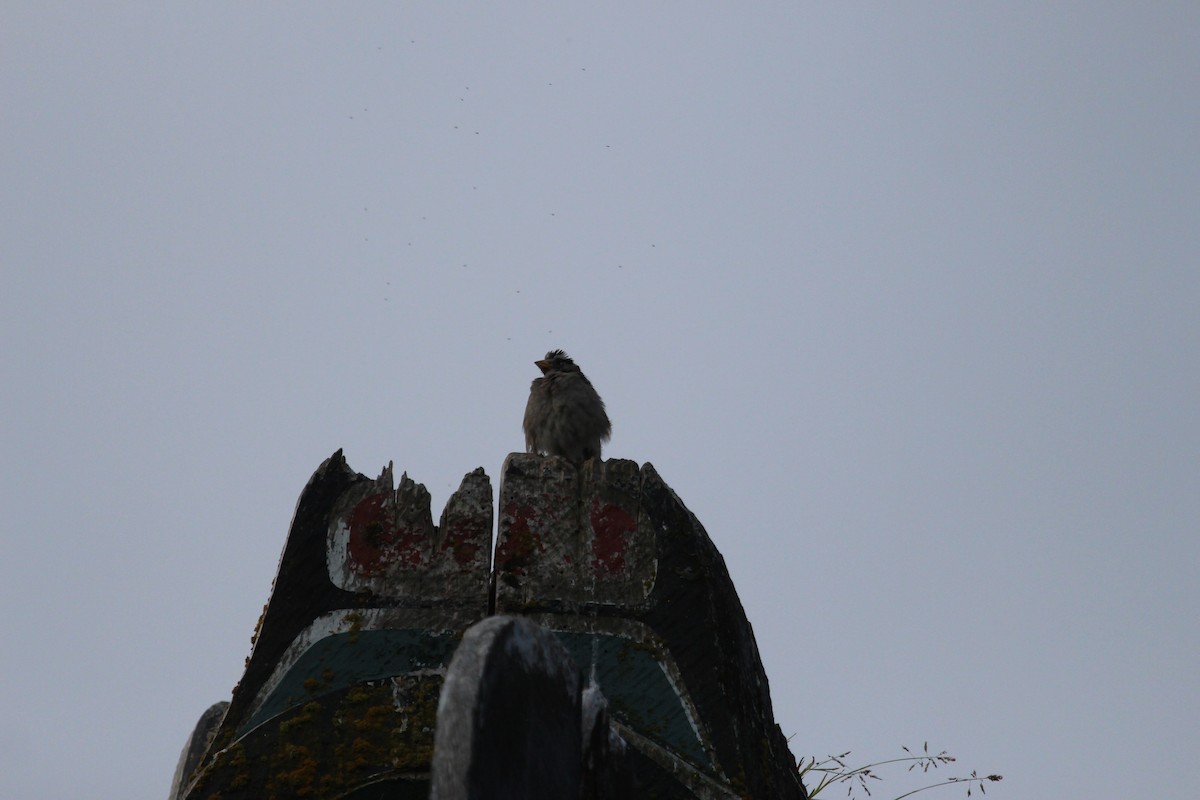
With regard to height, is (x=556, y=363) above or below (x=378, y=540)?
above

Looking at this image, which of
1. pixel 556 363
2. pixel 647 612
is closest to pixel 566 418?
pixel 556 363

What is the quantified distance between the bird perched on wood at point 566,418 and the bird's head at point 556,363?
0.27m

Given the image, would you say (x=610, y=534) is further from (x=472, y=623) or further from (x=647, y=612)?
(x=472, y=623)

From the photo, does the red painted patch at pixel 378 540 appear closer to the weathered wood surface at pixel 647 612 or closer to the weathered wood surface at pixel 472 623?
the weathered wood surface at pixel 472 623

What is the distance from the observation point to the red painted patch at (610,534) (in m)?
4.43

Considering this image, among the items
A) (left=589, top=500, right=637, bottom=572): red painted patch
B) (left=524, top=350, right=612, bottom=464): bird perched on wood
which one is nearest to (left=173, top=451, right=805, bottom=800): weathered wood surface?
(left=589, top=500, right=637, bottom=572): red painted patch

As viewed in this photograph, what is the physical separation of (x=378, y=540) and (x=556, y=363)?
4937 millimetres

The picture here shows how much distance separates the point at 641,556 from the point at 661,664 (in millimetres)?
364

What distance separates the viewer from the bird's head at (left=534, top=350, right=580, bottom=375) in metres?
9.23

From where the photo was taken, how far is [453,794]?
214cm

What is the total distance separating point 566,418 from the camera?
853cm

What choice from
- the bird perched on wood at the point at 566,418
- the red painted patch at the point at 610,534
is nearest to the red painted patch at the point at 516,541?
the red painted patch at the point at 610,534

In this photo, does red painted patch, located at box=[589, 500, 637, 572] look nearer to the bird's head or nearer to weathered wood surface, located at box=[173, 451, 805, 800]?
weathered wood surface, located at box=[173, 451, 805, 800]

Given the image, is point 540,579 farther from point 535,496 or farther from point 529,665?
point 529,665
